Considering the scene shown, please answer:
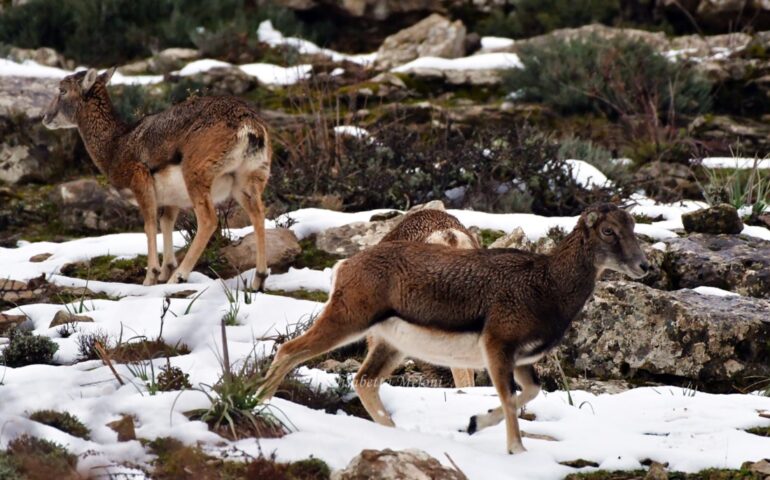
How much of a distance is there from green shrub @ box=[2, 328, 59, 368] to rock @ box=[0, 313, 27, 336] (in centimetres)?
85

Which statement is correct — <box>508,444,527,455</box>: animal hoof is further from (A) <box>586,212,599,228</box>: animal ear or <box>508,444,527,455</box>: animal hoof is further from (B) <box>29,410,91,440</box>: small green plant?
(B) <box>29,410,91,440</box>: small green plant

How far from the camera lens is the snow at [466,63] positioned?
1948cm

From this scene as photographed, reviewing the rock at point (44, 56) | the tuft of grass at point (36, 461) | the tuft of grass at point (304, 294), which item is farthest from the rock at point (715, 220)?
the rock at point (44, 56)

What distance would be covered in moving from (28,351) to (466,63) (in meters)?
12.7

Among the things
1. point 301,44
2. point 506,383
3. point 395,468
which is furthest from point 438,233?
point 301,44

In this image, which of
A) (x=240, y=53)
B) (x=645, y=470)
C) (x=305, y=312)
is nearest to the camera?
(x=645, y=470)

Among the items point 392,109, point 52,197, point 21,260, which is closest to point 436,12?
point 392,109

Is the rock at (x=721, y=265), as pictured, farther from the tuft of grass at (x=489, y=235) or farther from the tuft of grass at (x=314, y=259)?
the tuft of grass at (x=314, y=259)

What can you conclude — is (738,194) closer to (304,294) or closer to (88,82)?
(304,294)

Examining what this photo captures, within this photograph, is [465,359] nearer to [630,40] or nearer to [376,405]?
[376,405]

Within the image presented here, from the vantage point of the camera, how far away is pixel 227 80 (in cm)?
1902

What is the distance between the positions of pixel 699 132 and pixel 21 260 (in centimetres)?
1022

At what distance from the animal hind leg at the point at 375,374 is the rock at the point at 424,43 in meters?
13.1

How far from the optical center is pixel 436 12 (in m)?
22.6
